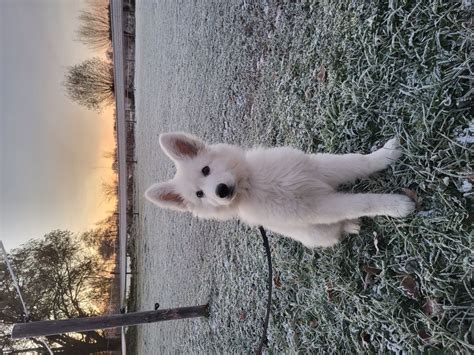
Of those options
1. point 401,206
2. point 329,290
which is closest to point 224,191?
point 401,206

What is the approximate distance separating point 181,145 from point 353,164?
4.30 ft

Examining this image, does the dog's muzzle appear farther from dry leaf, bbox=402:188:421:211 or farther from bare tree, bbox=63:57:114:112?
bare tree, bbox=63:57:114:112

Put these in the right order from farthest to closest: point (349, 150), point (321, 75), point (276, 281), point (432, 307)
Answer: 1. point (276, 281)
2. point (321, 75)
3. point (349, 150)
4. point (432, 307)

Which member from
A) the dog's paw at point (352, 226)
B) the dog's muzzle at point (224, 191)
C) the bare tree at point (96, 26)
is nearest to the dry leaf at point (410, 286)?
the dog's paw at point (352, 226)

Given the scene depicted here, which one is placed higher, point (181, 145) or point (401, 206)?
point (401, 206)

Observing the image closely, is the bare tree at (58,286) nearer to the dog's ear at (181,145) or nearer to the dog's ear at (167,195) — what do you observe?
the dog's ear at (167,195)

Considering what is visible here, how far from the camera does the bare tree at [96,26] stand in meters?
12.3

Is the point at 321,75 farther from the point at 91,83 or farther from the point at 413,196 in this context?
the point at 91,83

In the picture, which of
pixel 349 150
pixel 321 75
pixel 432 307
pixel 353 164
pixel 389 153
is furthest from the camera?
pixel 321 75

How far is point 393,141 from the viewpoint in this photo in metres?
2.44

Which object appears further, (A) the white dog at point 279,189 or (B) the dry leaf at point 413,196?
(A) the white dog at point 279,189

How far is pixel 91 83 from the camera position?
1326 centimetres

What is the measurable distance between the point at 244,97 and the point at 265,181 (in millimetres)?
2873

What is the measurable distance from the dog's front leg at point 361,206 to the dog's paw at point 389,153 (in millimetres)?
283
